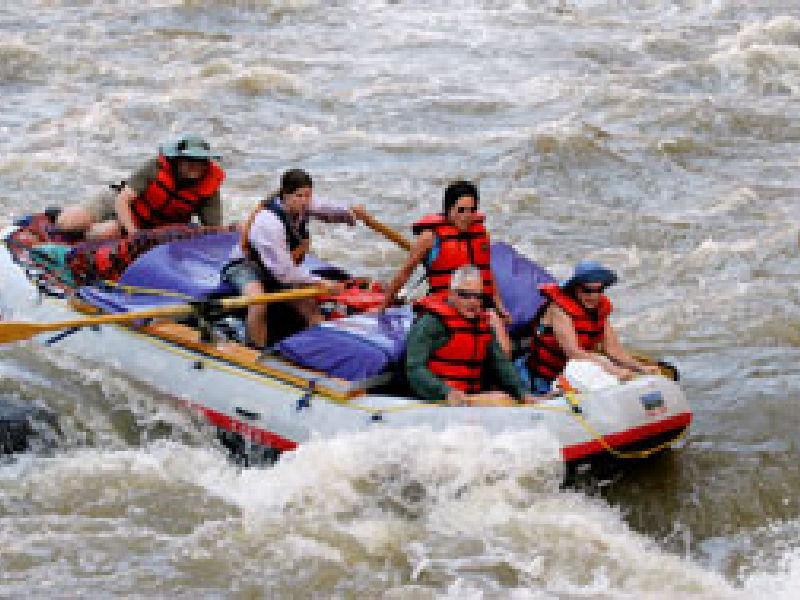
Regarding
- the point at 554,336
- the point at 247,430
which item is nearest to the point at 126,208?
the point at 247,430

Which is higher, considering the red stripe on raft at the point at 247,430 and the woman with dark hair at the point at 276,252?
the woman with dark hair at the point at 276,252

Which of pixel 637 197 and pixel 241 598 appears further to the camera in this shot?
pixel 637 197

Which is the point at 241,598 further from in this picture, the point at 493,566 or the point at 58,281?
the point at 58,281

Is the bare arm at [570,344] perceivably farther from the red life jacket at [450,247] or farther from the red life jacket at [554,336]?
the red life jacket at [450,247]

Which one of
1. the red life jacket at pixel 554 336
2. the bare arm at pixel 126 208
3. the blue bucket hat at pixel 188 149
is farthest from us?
the bare arm at pixel 126 208

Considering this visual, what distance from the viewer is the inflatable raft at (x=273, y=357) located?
639 cm

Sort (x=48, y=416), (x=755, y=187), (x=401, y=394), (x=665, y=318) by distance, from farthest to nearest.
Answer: (x=755, y=187) < (x=665, y=318) < (x=48, y=416) < (x=401, y=394)

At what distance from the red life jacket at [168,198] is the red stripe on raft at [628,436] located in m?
3.28

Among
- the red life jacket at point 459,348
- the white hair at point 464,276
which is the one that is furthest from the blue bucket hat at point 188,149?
the white hair at point 464,276

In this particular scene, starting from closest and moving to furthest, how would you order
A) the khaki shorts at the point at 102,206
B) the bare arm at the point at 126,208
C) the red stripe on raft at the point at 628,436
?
the red stripe on raft at the point at 628,436 → the bare arm at the point at 126,208 → the khaki shorts at the point at 102,206

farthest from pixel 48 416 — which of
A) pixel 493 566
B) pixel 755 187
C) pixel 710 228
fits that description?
pixel 755 187

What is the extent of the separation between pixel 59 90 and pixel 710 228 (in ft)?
27.2

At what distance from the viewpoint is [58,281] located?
27.7 ft

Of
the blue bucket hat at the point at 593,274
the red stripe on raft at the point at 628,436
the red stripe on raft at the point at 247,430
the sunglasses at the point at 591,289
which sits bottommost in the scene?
the red stripe on raft at the point at 247,430
